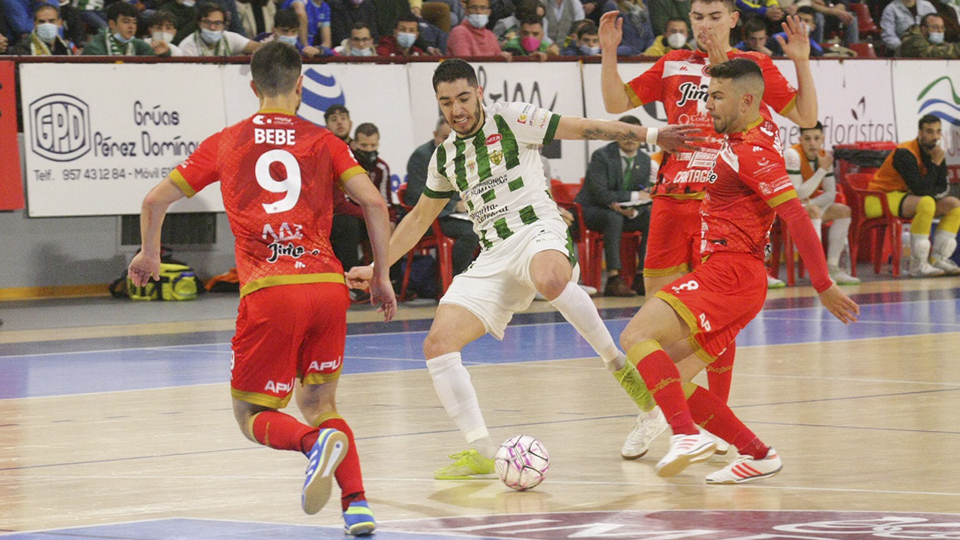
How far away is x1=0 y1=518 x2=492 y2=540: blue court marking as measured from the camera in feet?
17.6

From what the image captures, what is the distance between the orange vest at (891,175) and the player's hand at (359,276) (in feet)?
45.4

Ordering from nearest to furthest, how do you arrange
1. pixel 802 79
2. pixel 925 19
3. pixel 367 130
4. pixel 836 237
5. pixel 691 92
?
pixel 802 79 → pixel 691 92 → pixel 367 130 → pixel 836 237 → pixel 925 19

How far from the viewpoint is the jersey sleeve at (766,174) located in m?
6.54

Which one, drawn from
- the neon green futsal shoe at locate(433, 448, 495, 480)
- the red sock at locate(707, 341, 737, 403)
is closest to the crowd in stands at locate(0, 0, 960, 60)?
the red sock at locate(707, 341, 737, 403)

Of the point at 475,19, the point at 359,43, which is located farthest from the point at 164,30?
the point at 475,19

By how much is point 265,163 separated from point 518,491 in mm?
1799

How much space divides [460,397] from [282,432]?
4.40 feet

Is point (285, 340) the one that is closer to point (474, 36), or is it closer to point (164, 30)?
point (164, 30)

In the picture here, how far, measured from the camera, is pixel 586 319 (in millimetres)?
7129

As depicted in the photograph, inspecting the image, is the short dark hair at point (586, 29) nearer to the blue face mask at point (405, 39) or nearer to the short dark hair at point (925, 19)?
the blue face mask at point (405, 39)

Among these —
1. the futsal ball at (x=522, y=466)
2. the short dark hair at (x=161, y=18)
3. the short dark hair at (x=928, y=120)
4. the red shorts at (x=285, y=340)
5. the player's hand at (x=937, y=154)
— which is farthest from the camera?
the player's hand at (x=937, y=154)

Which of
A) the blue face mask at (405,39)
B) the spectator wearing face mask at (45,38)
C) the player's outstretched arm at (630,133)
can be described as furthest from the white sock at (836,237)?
the player's outstretched arm at (630,133)

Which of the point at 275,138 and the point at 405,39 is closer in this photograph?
the point at 275,138

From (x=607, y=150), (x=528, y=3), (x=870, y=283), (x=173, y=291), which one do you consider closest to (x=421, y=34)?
(x=528, y=3)
